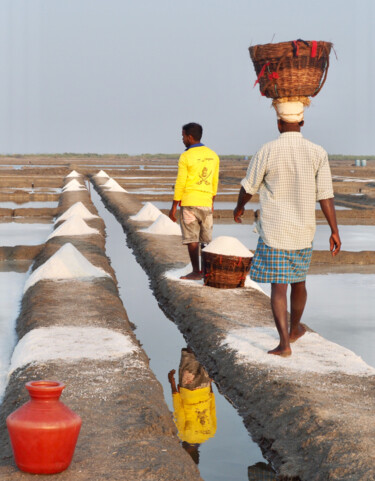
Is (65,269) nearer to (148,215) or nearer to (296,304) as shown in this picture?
(296,304)

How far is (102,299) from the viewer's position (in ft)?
18.2

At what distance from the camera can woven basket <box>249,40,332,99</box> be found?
13.4 feet

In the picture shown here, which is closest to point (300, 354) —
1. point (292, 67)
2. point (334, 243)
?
point (334, 243)

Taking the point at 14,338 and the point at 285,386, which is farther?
the point at 14,338

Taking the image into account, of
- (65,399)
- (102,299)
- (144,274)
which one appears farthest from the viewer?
(144,274)

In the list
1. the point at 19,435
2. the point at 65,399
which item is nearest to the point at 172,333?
the point at 65,399

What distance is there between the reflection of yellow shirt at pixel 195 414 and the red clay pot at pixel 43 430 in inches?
34.8

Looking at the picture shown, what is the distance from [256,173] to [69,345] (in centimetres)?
143

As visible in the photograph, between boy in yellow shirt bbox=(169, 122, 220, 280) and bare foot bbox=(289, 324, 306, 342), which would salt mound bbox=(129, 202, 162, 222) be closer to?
boy in yellow shirt bbox=(169, 122, 220, 280)

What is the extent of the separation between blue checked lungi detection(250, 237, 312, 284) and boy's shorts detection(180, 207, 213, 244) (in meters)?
2.03

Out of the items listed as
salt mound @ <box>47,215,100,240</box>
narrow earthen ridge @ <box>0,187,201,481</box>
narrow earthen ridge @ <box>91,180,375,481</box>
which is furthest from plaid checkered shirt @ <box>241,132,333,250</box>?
salt mound @ <box>47,215,100,240</box>

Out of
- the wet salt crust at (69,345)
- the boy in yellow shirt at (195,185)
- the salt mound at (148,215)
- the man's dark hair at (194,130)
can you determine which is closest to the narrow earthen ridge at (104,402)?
the wet salt crust at (69,345)

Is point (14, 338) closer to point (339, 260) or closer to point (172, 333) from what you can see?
point (172, 333)

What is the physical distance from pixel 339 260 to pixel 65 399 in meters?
6.27
